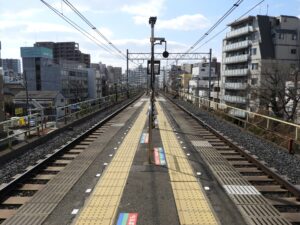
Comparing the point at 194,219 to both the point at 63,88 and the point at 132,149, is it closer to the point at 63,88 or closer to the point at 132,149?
the point at 132,149

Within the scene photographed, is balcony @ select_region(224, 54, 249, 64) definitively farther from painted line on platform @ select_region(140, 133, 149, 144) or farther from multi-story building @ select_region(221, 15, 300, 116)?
painted line on platform @ select_region(140, 133, 149, 144)

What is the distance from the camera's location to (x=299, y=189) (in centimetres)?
742

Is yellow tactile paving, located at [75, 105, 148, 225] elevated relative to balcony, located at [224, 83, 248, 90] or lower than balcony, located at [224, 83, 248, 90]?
lower

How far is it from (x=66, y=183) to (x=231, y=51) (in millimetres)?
65647

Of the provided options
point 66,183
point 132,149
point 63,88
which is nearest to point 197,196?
point 66,183

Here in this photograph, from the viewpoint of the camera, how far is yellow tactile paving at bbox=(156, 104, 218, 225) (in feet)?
20.3

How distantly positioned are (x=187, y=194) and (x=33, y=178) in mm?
4351

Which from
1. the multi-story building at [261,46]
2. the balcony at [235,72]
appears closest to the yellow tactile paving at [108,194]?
the multi-story building at [261,46]

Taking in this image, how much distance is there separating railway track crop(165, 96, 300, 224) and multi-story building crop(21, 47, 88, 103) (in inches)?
3352

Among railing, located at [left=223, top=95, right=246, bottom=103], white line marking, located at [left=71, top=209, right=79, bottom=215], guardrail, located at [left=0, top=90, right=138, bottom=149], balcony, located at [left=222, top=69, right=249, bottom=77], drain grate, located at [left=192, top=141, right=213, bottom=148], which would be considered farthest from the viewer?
balcony, located at [left=222, top=69, right=249, bottom=77]

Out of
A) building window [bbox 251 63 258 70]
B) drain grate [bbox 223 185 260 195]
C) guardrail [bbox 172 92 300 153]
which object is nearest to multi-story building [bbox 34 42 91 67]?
building window [bbox 251 63 258 70]

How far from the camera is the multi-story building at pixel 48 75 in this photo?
93.9 meters

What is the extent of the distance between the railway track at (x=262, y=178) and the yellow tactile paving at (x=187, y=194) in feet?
2.99

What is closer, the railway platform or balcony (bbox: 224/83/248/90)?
the railway platform
